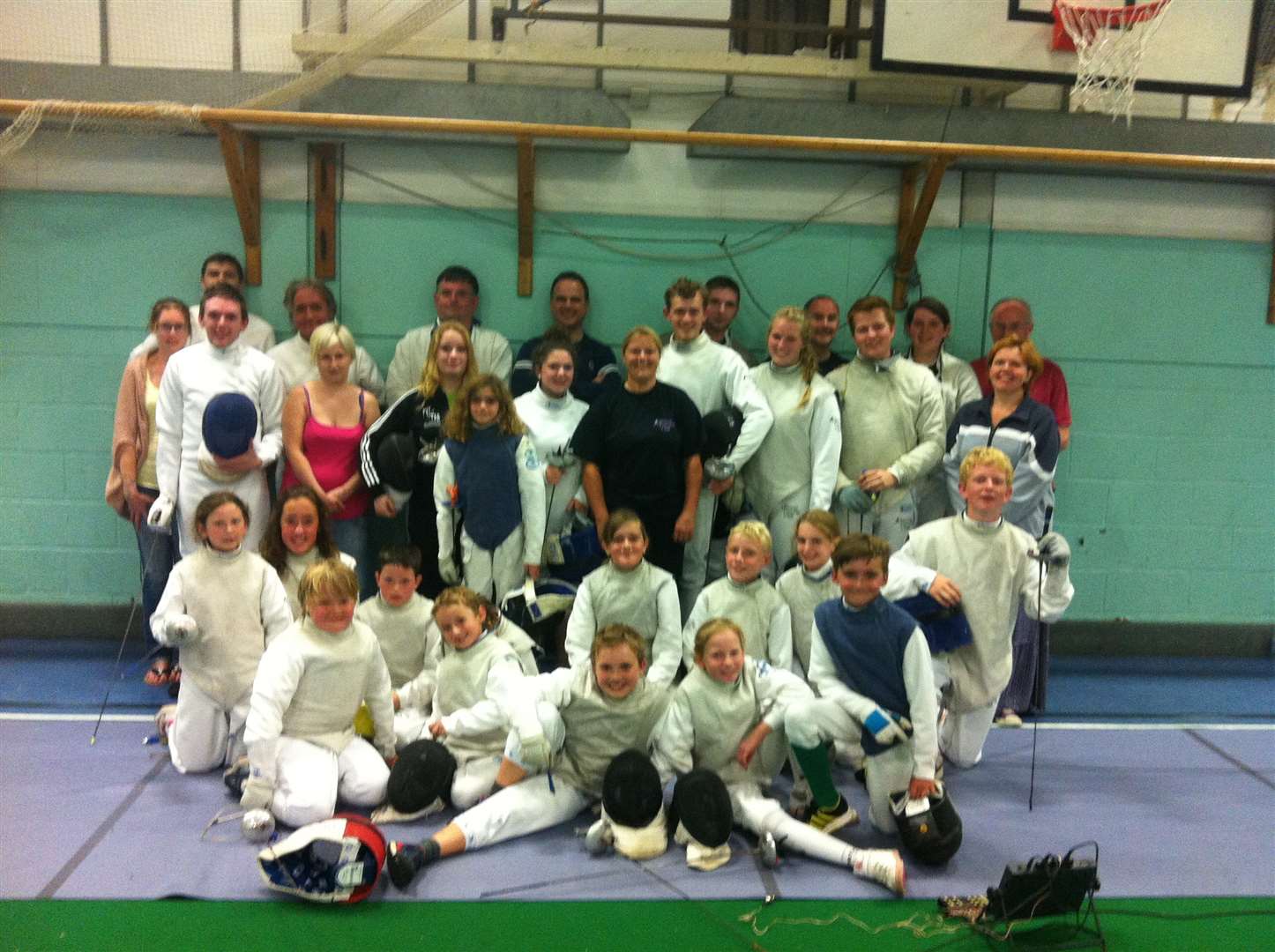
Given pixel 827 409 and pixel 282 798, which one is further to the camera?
pixel 827 409

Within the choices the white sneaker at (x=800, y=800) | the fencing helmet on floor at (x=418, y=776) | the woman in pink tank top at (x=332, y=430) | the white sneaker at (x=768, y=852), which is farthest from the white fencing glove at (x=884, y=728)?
Answer: the woman in pink tank top at (x=332, y=430)

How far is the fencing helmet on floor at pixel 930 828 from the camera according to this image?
10.9 feet

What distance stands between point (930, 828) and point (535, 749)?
1.24 meters

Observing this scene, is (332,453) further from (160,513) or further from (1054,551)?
(1054,551)

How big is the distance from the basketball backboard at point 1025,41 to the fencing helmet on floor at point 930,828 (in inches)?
124

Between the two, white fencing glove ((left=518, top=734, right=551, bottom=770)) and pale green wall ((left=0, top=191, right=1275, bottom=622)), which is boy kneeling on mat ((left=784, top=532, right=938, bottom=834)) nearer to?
white fencing glove ((left=518, top=734, right=551, bottom=770))

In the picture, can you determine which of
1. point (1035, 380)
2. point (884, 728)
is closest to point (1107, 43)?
point (1035, 380)

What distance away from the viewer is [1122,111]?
202 inches

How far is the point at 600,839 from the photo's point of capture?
333 cm

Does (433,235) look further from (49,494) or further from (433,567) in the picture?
(49,494)

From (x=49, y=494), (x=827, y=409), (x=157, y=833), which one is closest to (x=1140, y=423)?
(x=827, y=409)

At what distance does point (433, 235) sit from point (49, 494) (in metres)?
2.28

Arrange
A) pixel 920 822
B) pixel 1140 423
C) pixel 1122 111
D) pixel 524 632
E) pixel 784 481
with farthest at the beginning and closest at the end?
pixel 1140 423 → pixel 1122 111 → pixel 784 481 → pixel 524 632 → pixel 920 822

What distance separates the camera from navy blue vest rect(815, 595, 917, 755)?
3520mm
